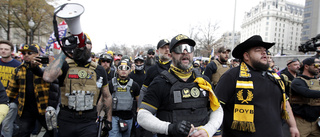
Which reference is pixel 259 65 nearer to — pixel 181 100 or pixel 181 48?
pixel 181 48

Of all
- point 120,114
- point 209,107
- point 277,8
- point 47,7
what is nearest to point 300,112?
point 209,107

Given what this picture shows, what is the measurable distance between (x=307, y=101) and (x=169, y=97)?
3.83 metres

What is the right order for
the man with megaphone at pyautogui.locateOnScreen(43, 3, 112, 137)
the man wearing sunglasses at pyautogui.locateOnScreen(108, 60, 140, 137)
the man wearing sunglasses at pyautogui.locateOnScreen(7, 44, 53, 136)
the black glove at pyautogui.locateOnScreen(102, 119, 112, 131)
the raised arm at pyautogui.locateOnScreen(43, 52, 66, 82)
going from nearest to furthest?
the raised arm at pyautogui.locateOnScreen(43, 52, 66, 82)
the man with megaphone at pyautogui.locateOnScreen(43, 3, 112, 137)
the black glove at pyautogui.locateOnScreen(102, 119, 112, 131)
the man wearing sunglasses at pyautogui.locateOnScreen(7, 44, 53, 136)
the man wearing sunglasses at pyautogui.locateOnScreen(108, 60, 140, 137)

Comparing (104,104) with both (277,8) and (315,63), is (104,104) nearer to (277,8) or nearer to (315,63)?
(315,63)

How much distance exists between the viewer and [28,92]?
4148 millimetres

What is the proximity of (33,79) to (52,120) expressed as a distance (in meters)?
1.27

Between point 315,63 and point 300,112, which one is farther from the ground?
point 315,63

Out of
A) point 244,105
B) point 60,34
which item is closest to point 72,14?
point 244,105

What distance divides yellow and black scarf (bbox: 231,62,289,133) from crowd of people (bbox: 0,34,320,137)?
0.04ft

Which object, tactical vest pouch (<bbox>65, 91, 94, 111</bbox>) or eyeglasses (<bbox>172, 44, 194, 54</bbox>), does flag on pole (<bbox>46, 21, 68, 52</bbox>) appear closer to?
tactical vest pouch (<bbox>65, 91, 94, 111</bbox>)

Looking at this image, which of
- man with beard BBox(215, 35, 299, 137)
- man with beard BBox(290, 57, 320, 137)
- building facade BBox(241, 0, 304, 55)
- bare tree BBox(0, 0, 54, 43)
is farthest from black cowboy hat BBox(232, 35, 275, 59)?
building facade BBox(241, 0, 304, 55)

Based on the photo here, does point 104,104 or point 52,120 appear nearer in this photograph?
point 52,120

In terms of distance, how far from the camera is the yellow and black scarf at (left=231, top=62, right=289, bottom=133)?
2.80m

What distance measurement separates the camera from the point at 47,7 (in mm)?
23172
